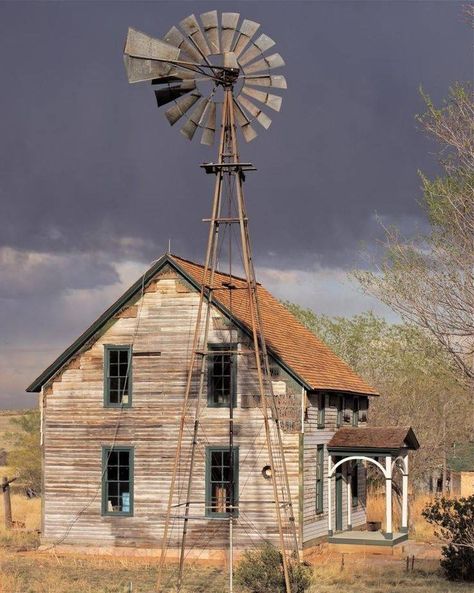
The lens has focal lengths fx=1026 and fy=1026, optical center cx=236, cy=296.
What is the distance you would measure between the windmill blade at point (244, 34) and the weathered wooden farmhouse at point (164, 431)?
315 inches

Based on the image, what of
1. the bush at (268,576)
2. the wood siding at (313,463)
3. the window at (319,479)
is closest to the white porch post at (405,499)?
the wood siding at (313,463)

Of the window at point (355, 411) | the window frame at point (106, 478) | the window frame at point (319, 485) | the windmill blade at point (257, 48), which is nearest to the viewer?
the windmill blade at point (257, 48)

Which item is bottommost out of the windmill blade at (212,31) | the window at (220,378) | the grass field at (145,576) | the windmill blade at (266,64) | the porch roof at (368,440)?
the grass field at (145,576)

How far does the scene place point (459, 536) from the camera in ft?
78.6

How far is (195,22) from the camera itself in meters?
22.3

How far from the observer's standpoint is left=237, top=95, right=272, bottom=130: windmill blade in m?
22.9

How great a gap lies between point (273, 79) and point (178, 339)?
8.83 metres

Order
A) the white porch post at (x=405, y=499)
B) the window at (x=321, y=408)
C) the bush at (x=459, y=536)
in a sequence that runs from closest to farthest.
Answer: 1. the bush at (x=459, y=536)
2. the window at (x=321, y=408)
3. the white porch post at (x=405, y=499)

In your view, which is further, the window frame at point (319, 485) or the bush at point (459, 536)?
the window frame at point (319, 485)

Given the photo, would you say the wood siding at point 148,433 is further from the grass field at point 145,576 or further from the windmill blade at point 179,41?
the windmill blade at point 179,41

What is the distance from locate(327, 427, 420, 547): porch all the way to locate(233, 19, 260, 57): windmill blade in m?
12.6

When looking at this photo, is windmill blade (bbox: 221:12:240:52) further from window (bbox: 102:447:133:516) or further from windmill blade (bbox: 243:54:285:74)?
window (bbox: 102:447:133:516)

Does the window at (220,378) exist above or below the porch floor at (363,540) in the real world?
above

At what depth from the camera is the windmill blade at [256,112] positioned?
22.9 meters
